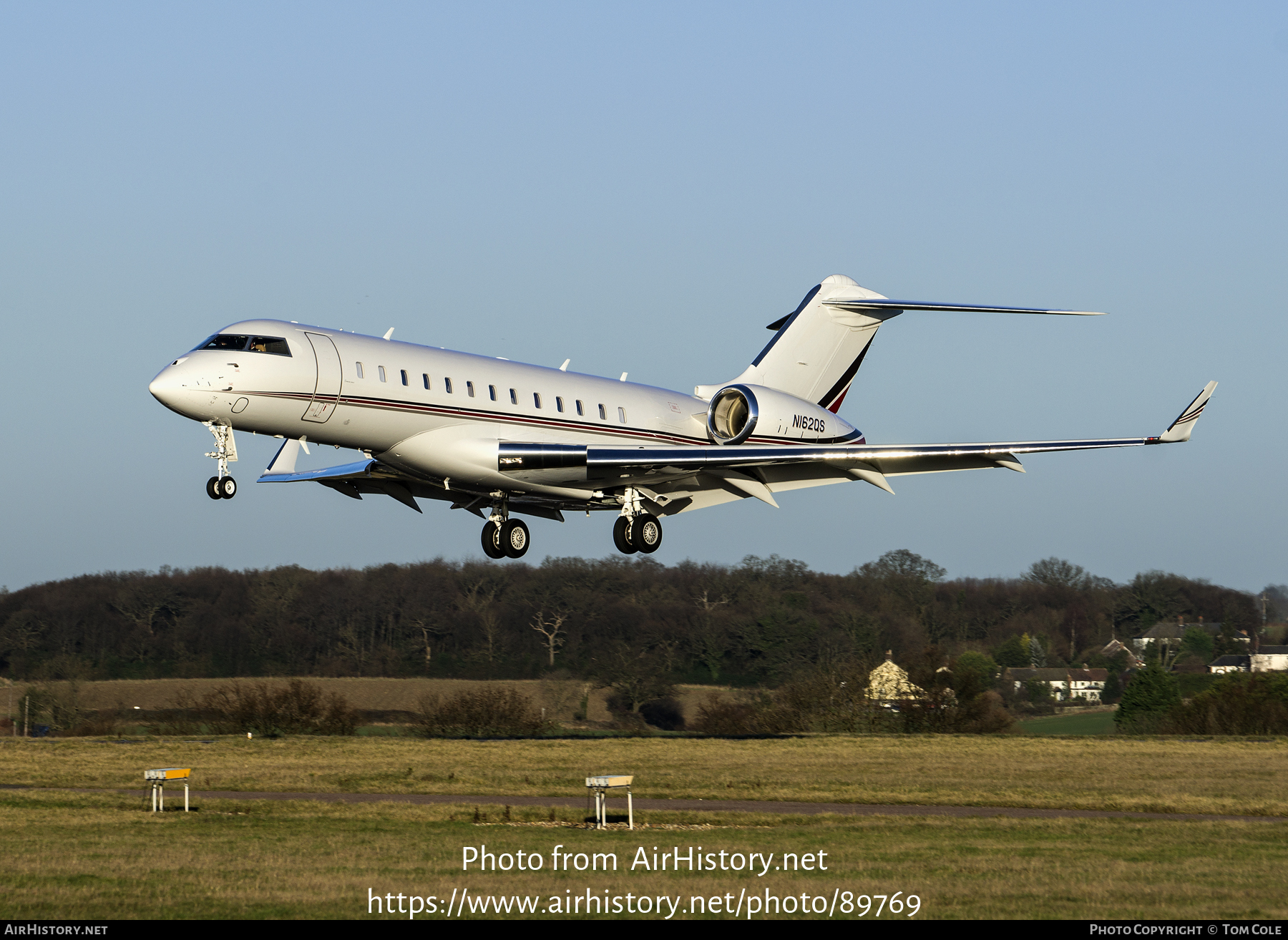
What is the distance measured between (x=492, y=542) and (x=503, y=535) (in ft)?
0.74

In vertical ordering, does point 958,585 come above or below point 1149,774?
above

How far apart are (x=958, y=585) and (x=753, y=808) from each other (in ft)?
166

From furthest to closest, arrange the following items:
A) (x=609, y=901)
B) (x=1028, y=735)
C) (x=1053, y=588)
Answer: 1. (x=1053, y=588)
2. (x=1028, y=735)
3. (x=609, y=901)

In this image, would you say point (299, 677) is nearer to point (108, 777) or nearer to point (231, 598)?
point (231, 598)

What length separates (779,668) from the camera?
5997 centimetres

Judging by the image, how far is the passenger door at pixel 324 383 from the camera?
68.6 ft

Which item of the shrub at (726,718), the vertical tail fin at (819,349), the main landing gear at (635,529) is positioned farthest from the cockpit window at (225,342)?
the shrub at (726,718)

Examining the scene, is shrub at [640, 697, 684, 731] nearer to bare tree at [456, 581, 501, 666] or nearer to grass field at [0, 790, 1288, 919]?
bare tree at [456, 581, 501, 666]

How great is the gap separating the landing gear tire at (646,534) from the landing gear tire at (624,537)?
0.17 feet

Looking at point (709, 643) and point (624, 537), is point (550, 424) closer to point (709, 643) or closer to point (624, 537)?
point (624, 537)

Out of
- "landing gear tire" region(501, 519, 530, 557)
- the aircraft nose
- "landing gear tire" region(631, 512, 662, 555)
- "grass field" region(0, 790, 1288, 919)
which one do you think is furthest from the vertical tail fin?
the aircraft nose

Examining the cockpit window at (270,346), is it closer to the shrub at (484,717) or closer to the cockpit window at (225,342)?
the cockpit window at (225,342)
